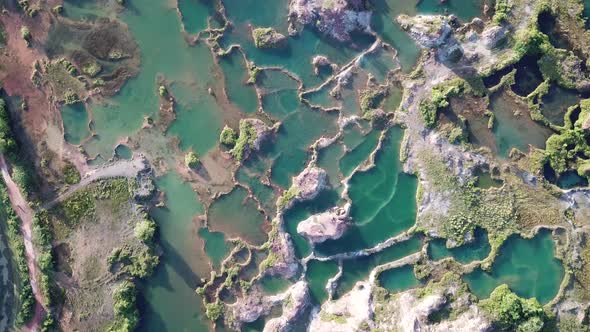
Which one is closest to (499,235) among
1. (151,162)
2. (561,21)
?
(561,21)

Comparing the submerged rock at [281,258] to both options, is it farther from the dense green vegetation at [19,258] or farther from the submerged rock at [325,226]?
the dense green vegetation at [19,258]

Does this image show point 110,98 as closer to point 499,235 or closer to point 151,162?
point 151,162

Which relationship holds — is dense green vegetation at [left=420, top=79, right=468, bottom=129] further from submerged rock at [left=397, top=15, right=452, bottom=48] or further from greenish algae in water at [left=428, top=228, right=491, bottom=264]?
greenish algae in water at [left=428, top=228, right=491, bottom=264]

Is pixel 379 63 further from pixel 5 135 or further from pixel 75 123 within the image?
pixel 5 135

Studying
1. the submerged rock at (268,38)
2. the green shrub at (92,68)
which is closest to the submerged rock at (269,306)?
the submerged rock at (268,38)

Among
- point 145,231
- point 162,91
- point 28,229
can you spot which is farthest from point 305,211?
point 28,229

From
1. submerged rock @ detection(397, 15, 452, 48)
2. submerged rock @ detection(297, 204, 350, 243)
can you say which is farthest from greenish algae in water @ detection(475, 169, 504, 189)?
submerged rock @ detection(397, 15, 452, 48)
